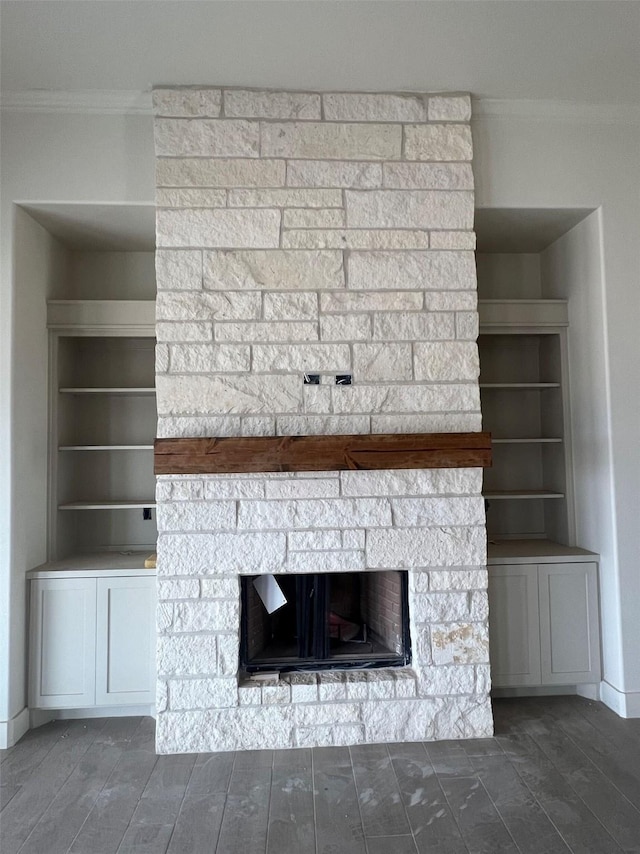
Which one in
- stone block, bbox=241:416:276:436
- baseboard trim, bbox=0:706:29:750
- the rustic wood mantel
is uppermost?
stone block, bbox=241:416:276:436

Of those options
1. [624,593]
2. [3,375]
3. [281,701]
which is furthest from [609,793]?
[3,375]

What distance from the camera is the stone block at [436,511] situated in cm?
250

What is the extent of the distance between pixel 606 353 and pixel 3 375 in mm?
2888

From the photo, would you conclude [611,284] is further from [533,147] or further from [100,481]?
[100,481]

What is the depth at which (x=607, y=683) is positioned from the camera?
2754 millimetres

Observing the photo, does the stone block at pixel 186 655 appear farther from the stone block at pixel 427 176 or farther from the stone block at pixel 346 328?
the stone block at pixel 427 176

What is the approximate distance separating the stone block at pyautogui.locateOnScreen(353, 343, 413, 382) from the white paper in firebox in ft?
3.37

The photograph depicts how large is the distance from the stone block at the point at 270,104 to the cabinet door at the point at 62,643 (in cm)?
232

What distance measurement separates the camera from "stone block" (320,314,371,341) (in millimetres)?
2510

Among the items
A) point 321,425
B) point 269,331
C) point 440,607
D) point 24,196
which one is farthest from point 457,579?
point 24,196

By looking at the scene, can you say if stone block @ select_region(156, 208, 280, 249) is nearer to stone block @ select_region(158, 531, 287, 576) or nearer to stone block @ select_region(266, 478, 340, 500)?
stone block @ select_region(266, 478, 340, 500)

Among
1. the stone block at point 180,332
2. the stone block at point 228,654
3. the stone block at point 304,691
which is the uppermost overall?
the stone block at point 180,332

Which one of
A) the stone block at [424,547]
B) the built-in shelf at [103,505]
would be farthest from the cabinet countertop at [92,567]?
the stone block at [424,547]

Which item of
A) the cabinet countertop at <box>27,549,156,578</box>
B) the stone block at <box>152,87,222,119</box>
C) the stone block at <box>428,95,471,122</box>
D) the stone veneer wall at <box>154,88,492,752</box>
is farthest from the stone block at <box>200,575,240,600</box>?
the stone block at <box>428,95,471,122</box>
